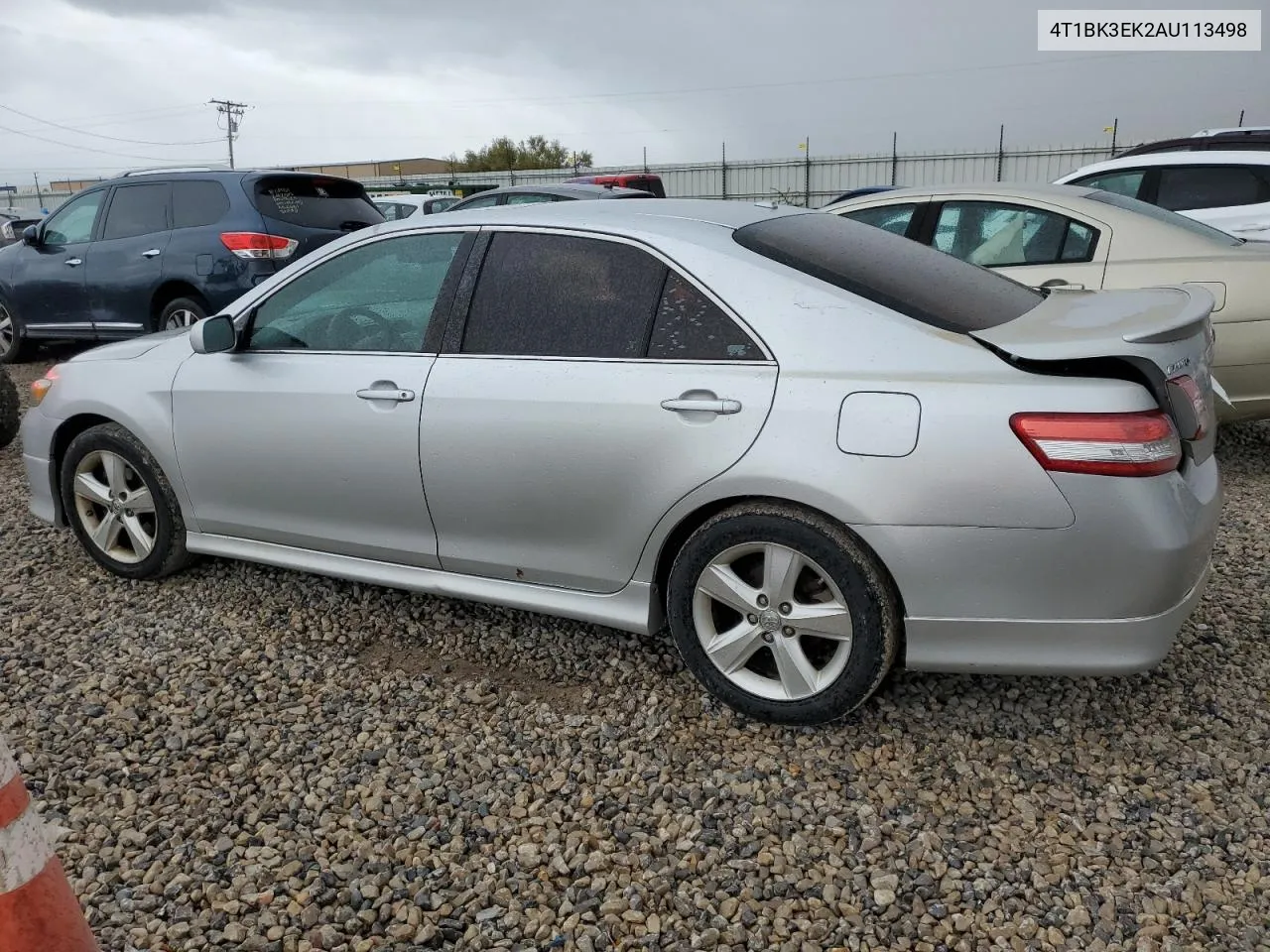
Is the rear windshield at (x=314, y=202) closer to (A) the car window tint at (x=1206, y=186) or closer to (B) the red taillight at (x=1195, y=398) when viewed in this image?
(A) the car window tint at (x=1206, y=186)

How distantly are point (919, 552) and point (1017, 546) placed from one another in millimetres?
244

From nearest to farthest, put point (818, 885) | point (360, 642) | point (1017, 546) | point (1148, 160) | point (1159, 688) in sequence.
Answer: point (818, 885) → point (1017, 546) → point (1159, 688) → point (360, 642) → point (1148, 160)

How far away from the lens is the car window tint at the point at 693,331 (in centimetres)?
284

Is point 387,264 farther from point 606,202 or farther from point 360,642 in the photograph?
point 360,642

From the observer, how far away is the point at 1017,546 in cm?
251

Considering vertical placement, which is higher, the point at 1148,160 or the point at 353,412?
the point at 1148,160

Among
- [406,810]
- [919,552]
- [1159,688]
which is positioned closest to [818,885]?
[919,552]

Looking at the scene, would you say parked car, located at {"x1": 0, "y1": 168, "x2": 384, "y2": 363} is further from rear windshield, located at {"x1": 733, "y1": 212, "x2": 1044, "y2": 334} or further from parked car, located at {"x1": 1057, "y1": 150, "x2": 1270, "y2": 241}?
parked car, located at {"x1": 1057, "y1": 150, "x2": 1270, "y2": 241}

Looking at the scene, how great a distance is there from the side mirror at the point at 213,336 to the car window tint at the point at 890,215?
11.9 feet

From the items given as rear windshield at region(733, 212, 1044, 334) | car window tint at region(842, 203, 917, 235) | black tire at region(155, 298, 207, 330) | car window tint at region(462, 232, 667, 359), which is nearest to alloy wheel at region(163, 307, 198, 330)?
black tire at region(155, 298, 207, 330)

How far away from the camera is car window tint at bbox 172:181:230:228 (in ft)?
25.5

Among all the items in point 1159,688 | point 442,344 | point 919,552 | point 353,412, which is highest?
point 442,344

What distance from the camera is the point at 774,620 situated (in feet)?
9.34

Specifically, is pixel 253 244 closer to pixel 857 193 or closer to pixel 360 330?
pixel 360 330
